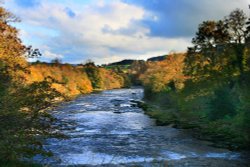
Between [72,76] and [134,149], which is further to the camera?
[72,76]

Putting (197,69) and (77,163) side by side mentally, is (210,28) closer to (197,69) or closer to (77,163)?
(197,69)

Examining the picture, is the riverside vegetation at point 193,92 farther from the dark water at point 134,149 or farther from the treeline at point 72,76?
the treeline at point 72,76

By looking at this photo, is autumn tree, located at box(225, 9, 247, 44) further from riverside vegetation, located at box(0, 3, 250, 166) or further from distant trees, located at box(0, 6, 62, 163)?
distant trees, located at box(0, 6, 62, 163)

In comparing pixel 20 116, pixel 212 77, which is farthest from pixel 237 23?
pixel 20 116

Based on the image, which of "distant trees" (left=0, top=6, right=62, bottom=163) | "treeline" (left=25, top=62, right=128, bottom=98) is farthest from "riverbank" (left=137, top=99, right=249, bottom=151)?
"treeline" (left=25, top=62, right=128, bottom=98)

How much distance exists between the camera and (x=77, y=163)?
2403cm

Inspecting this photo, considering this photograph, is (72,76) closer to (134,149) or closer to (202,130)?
(202,130)

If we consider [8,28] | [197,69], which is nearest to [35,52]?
[8,28]

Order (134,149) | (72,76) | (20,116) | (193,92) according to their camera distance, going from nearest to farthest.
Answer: (20,116)
(134,149)
(193,92)
(72,76)

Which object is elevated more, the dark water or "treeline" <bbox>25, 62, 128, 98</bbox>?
"treeline" <bbox>25, 62, 128, 98</bbox>

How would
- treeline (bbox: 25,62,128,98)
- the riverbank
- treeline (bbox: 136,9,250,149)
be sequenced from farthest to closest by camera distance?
1. treeline (bbox: 25,62,128,98)
2. treeline (bbox: 136,9,250,149)
3. the riverbank

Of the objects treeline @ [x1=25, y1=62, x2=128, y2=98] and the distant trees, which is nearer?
the distant trees

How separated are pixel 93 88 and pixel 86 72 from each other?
33.2 feet

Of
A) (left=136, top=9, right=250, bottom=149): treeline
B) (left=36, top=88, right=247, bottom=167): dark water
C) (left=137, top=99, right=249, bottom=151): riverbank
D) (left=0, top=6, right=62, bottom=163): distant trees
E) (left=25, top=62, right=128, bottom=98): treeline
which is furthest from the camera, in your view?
(left=25, top=62, right=128, bottom=98): treeline
